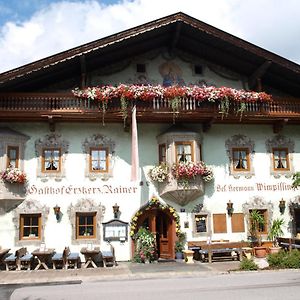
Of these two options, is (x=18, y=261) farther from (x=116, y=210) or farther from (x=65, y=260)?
(x=116, y=210)

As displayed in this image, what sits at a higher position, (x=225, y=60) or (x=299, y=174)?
(x=225, y=60)

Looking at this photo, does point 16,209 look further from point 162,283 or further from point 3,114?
point 162,283

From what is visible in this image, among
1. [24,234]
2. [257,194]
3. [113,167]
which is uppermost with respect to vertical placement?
[113,167]

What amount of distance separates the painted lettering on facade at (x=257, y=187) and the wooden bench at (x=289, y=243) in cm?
Answer: 224

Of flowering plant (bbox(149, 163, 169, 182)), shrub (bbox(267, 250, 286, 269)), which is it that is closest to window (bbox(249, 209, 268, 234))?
shrub (bbox(267, 250, 286, 269))

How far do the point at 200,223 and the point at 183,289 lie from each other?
7.28 metres

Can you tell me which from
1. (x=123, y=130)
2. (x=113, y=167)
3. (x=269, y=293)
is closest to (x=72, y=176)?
(x=113, y=167)

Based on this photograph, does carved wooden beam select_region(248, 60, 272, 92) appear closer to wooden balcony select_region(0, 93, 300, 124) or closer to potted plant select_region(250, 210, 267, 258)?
wooden balcony select_region(0, 93, 300, 124)

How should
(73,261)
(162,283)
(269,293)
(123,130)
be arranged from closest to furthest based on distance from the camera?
1. (269,293)
2. (162,283)
3. (73,261)
4. (123,130)

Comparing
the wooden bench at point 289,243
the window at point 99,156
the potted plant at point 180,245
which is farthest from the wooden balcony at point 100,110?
the wooden bench at point 289,243

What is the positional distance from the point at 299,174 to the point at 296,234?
270cm

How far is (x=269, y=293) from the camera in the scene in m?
10.2

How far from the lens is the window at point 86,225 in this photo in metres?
17.6

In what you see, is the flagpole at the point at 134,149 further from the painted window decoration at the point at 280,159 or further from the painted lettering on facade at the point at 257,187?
the painted window decoration at the point at 280,159
